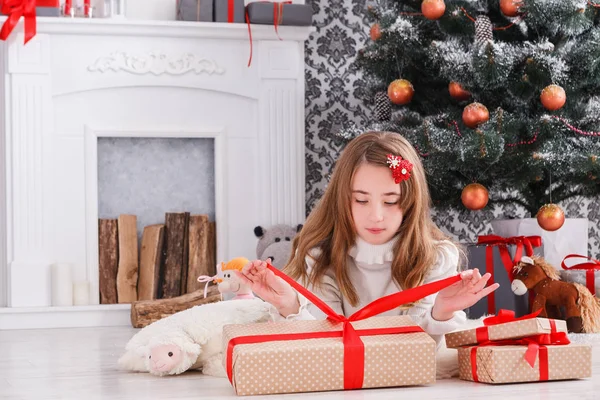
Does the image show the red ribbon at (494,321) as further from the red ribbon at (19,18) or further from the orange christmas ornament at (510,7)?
the red ribbon at (19,18)

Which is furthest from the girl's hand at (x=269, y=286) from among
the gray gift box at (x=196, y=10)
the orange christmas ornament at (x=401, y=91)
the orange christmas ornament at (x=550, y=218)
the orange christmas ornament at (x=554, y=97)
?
the gray gift box at (x=196, y=10)

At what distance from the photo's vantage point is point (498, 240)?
322cm

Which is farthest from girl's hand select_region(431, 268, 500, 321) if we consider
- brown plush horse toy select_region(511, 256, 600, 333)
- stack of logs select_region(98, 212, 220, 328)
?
stack of logs select_region(98, 212, 220, 328)

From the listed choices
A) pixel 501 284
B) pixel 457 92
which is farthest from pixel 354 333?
pixel 457 92

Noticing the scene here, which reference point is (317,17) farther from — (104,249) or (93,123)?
(104,249)

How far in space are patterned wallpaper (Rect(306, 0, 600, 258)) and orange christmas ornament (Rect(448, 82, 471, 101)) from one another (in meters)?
0.90

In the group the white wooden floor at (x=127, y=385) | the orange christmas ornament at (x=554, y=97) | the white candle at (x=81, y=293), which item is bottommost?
the white wooden floor at (x=127, y=385)

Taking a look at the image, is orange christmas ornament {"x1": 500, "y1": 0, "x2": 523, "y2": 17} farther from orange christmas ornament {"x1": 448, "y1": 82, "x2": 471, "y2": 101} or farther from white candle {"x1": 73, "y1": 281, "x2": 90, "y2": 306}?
white candle {"x1": 73, "y1": 281, "x2": 90, "y2": 306}

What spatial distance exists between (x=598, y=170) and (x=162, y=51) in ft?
6.41

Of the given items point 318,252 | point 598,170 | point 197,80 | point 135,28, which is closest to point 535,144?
point 598,170

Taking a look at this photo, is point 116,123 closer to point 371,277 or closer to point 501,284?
point 501,284

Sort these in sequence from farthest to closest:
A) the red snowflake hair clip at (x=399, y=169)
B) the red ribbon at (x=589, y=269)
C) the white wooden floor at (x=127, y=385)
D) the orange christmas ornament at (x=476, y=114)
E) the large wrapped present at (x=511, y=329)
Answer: the orange christmas ornament at (x=476, y=114), the red ribbon at (x=589, y=269), the red snowflake hair clip at (x=399, y=169), the large wrapped present at (x=511, y=329), the white wooden floor at (x=127, y=385)

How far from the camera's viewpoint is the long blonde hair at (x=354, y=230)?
2129 millimetres

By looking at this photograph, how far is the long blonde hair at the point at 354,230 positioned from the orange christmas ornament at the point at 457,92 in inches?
48.1
